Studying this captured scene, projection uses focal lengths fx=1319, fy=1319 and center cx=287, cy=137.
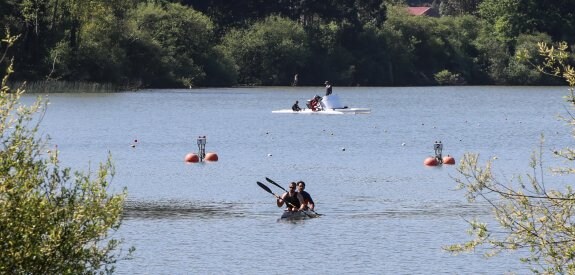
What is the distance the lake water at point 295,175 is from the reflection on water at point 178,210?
0.07 m

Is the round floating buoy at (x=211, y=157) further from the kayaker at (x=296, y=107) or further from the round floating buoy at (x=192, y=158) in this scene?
the kayaker at (x=296, y=107)

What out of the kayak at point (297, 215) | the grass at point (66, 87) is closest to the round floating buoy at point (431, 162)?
the kayak at point (297, 215)

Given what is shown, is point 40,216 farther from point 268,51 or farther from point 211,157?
point 268,51

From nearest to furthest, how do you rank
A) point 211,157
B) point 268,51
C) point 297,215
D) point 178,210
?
point 297,215 → point 178,210 → point 211,157 → point 268,51

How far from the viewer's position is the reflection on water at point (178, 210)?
37900 mm

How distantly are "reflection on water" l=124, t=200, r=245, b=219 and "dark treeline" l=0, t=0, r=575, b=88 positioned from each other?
8138 centimetres

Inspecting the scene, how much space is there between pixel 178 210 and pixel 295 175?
453 inches

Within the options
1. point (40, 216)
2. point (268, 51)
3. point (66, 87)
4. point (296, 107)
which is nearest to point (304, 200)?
point (40, 216)

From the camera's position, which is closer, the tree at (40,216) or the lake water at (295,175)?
the tree at (40,216)

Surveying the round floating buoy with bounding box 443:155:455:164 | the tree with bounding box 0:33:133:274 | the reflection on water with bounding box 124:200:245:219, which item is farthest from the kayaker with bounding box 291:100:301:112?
the tree with bounding box 0:33:133:274

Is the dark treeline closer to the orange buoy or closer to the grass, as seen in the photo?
the grass

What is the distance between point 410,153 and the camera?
199ft

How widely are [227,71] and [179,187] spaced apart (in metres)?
95.2

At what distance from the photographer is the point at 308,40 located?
147625mm
